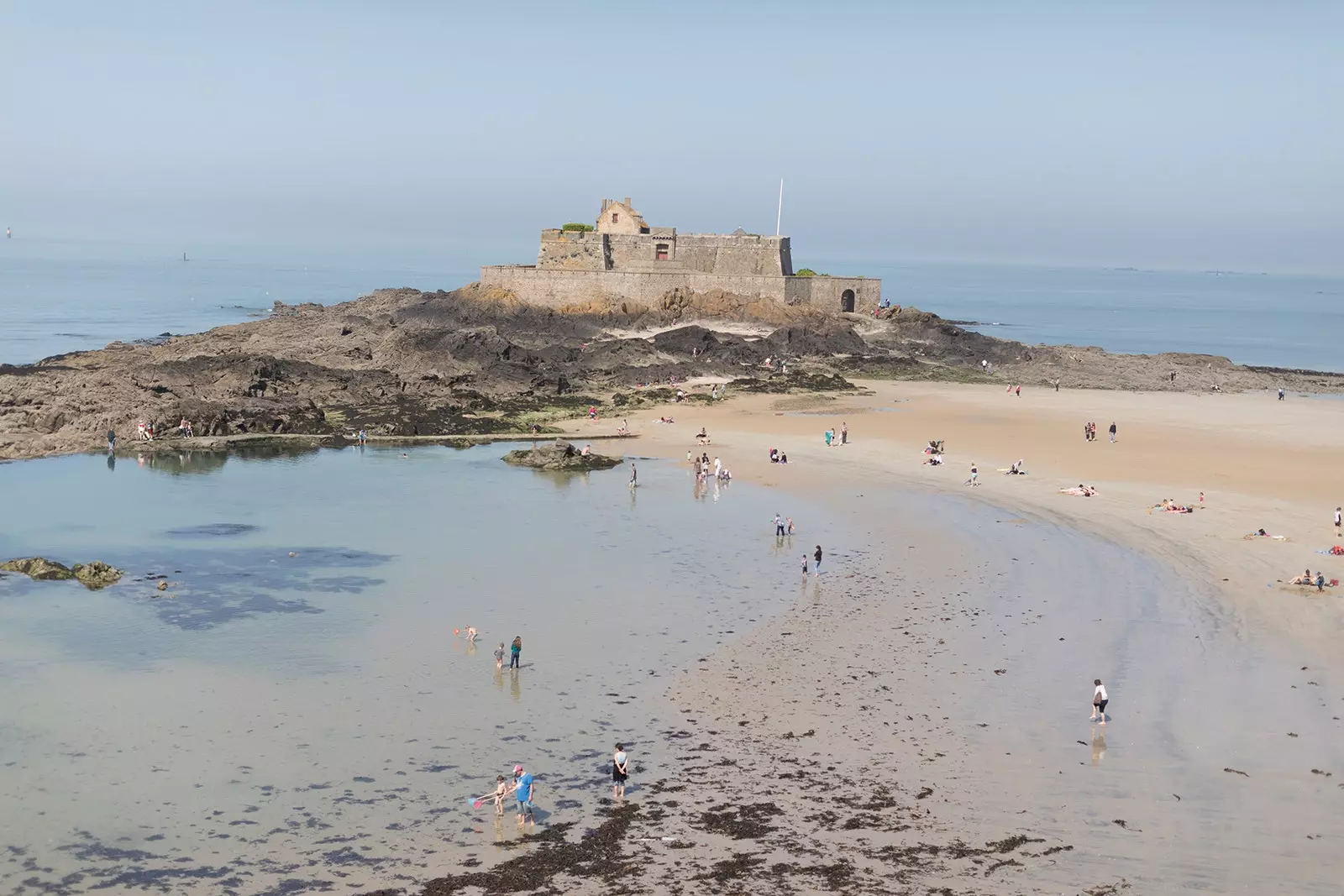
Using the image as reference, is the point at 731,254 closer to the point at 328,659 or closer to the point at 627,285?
the point at 627,285

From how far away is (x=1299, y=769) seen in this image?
14.5 m

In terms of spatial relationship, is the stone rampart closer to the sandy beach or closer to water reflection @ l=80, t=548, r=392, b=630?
the sandy beach

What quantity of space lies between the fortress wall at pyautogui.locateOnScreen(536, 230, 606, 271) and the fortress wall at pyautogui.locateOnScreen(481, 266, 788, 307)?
2.00ft

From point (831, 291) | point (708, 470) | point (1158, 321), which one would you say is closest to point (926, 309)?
point (1158, 321)

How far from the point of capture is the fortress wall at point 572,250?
6275 cm

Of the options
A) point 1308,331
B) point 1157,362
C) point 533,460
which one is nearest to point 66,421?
point 533,460

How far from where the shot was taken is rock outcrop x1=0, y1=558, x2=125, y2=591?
2202 cm

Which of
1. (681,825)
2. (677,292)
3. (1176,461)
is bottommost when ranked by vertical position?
(681,825)

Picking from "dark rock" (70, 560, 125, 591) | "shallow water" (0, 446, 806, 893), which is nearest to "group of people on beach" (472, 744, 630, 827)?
"shallow water" (0, 446, 806, 893)

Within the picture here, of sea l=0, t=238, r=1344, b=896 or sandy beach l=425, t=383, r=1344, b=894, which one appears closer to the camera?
sandy beach l=425, t=383, r=1344, b=894

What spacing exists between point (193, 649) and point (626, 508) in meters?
12.2

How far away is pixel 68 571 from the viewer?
883 inches

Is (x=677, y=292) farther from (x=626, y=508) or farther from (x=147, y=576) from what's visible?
(x=147, y=576)

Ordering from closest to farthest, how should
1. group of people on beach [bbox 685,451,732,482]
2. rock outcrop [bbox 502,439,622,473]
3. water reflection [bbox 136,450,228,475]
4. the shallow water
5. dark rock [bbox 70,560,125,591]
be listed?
the shallow water
dark rock [bbox 70,560,125,591]
group of people on beach [bbox 685,451,732,482]
water reflection [bbox 136,450,228,475]
rock outcrop [bbox 502,439,622,473]
